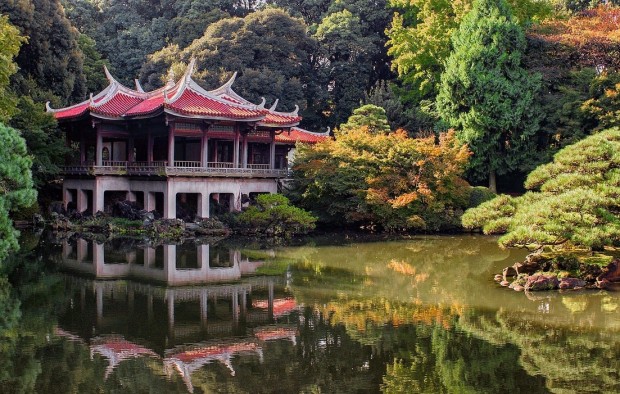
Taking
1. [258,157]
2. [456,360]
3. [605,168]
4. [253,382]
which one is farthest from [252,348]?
[258,157]

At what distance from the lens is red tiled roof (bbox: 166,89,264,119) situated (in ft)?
86.7

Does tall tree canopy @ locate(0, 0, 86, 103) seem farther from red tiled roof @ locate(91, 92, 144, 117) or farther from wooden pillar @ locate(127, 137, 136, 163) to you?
wooden pillar @ locate(127, 137, 136, 163)

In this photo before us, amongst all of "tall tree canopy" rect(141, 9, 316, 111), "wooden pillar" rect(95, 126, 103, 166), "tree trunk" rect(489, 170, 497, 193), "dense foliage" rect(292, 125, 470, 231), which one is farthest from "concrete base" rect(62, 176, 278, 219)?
"tall tree canopy" rect(141, 9, 316, 111)

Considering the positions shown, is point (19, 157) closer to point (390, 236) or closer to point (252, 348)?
point (252, 348)

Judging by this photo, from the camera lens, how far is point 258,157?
32781mm

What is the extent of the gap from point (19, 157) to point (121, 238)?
32.0ft

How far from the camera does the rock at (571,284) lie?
1446 centimetres

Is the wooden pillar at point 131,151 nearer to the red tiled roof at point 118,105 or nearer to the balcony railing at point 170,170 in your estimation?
the balcony railing at point 170,170

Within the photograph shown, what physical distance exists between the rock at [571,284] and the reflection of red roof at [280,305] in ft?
18.0

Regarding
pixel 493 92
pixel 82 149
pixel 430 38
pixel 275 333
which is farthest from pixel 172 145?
pixel 275 333

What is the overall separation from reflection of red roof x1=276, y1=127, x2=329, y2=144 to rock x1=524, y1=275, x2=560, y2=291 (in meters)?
18.0

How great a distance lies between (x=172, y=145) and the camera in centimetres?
2653

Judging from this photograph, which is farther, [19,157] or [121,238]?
[121,238]

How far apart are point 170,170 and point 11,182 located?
459 inches
